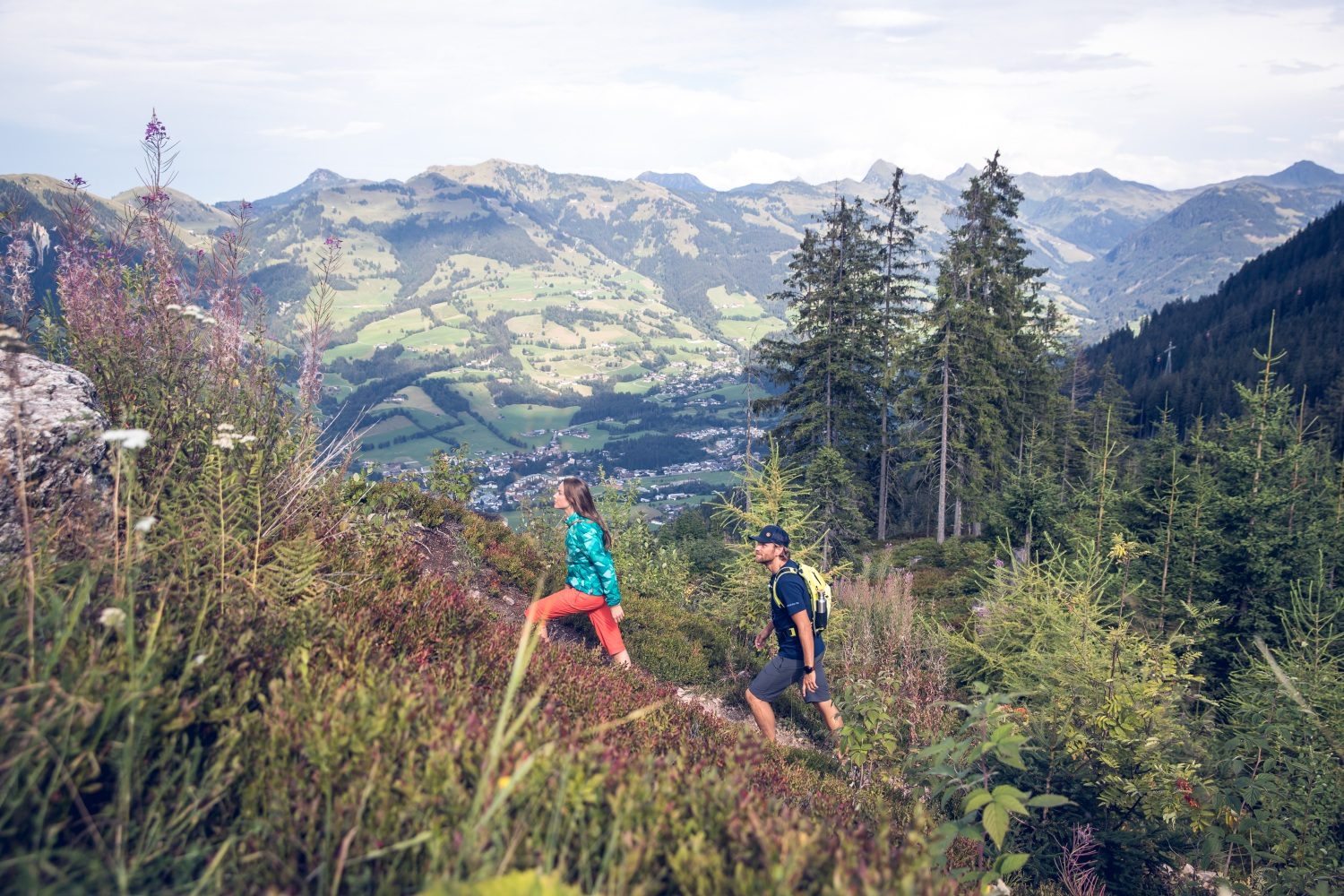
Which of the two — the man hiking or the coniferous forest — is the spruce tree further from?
the man hiking

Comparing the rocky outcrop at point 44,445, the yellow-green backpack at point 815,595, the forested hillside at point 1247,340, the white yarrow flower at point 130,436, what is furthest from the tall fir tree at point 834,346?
the forested hillside at point 1247,340

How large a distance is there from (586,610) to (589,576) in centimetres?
34

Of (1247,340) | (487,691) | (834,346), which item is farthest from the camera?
(1247,340)

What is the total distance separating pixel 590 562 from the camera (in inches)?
238

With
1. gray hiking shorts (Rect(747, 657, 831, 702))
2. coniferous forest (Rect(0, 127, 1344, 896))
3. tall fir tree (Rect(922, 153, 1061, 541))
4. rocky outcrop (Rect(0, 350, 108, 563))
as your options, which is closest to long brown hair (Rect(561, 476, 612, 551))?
coniferous forest (Rect(0, 127, 1344, 896))

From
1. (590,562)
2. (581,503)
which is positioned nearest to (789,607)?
(590,562)

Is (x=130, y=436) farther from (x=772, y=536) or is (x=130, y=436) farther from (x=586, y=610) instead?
(x=772, y=536)

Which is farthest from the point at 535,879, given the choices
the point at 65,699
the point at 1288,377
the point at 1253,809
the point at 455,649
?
the point at 1288,377

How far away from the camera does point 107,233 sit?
17.3ft

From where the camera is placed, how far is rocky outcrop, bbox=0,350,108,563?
3113 millimetres

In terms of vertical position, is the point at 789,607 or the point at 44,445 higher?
the point at 44,445

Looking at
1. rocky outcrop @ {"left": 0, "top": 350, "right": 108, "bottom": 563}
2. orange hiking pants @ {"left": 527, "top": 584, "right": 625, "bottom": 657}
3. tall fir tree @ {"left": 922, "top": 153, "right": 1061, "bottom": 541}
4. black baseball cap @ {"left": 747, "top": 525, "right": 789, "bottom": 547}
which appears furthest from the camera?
→ tall fir tree @ {"left": 922, "top": 153, "right": 1061, "bottom": 541}

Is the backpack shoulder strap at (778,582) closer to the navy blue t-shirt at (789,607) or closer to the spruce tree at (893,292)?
the navy blue t-shirt at (789,607)

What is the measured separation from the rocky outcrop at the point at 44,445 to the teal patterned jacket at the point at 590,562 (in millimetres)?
3471
